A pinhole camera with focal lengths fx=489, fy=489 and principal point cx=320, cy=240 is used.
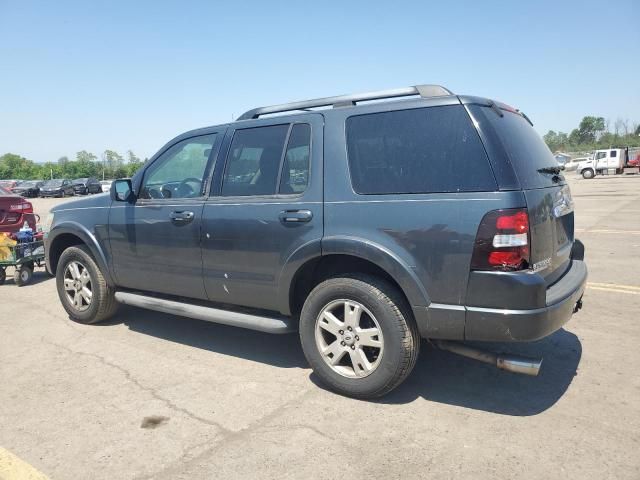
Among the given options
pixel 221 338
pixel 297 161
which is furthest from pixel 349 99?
pixel 221 338

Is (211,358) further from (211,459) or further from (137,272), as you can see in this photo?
(211,459)

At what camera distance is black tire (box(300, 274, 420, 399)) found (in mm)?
3135

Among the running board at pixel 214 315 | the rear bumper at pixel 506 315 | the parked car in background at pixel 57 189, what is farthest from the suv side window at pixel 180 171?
the parked car in background at pixel 57 189

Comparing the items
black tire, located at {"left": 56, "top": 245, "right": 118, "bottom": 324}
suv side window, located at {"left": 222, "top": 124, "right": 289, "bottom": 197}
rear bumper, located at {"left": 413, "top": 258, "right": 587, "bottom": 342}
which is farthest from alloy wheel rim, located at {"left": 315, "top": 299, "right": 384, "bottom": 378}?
black tire, located at {"left": 56, "top": 245, "right": 118, "bottom": 324}

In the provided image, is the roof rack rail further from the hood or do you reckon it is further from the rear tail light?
the hood

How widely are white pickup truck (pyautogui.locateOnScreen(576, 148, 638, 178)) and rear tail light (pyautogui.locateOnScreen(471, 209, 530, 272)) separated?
40.8 meters

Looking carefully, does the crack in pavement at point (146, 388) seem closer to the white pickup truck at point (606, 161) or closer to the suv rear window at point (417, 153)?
the suv rear window at point (417, 153)

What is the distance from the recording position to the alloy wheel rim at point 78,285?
16.8ft

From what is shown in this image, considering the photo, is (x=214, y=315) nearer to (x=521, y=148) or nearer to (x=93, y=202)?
(x=93, y=202)

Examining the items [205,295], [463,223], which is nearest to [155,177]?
[205,295]

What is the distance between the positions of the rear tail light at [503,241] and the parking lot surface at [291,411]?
999 millimetres

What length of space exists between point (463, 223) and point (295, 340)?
234 cm

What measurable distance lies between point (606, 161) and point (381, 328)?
41753 mm

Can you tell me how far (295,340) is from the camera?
467 centimetres
